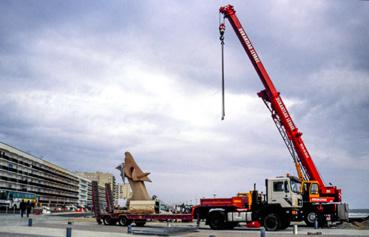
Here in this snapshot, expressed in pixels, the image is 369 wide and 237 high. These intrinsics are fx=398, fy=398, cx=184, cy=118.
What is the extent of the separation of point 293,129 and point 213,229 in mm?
10429

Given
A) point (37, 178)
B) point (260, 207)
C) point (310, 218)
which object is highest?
point (37, 178)

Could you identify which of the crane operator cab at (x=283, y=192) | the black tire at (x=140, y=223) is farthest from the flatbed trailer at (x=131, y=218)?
the crane operator cab at (x=283, y=192)

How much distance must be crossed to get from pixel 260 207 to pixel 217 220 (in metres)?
3.10

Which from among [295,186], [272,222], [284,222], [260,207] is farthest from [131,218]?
[295,186]

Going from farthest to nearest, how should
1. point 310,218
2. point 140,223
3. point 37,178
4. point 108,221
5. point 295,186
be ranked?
point 37,178 → point 108,221 → point 140,223 → point 310,218 → point 295,186

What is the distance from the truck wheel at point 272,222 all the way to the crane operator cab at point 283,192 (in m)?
0.87

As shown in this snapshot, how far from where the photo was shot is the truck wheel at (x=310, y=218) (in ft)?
90.4

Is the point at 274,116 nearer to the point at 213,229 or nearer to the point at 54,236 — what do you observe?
the point at 213,229

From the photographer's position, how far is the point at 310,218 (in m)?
27.6

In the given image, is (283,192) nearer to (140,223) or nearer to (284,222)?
(284,222)

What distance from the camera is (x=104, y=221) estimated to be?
106 feet

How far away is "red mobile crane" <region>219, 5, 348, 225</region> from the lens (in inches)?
1091

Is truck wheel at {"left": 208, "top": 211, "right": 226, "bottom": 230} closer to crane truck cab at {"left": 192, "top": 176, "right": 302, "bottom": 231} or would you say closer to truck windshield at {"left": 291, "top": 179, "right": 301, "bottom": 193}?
crane truck cab at {"left": 192, "top": 176, "right": 302, "bottom": 231}

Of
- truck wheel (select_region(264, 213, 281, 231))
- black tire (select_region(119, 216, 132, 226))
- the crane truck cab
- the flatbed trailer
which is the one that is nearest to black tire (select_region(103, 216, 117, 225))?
the flatbed trailer
